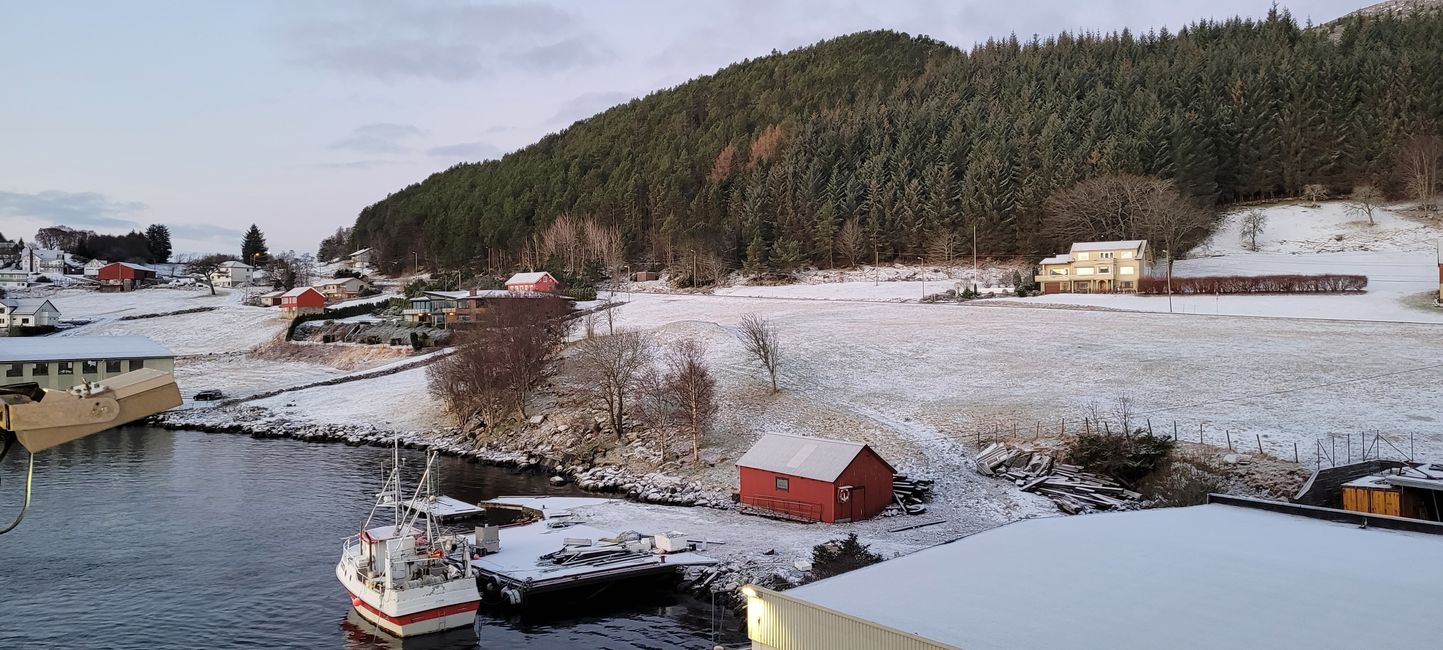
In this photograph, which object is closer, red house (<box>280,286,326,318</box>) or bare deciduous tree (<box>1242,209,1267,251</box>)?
bare deciduous tree (<box>1242,209,1267,251</box>)

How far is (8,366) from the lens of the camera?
54.2 metres

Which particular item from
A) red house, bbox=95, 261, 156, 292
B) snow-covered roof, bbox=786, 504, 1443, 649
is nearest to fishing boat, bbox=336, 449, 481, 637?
snow-covered roof, bbox=786, 504, 1443, 649

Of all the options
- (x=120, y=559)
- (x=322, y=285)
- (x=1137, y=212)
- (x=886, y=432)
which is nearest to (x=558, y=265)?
(x=322, y=285)

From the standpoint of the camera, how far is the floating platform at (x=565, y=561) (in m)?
26.6

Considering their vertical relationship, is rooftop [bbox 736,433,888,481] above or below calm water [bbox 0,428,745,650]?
above

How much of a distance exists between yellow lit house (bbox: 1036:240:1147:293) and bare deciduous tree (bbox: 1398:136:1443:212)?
32.6 metres

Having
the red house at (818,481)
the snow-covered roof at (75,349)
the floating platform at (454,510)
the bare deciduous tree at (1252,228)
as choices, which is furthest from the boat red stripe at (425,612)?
the bare deciduous tree at (1252,228)

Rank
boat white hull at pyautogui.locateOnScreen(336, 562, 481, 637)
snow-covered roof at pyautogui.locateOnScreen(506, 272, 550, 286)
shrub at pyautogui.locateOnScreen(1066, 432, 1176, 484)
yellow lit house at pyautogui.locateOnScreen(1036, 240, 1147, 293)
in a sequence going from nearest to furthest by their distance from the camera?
boat white hull at pyautogui.locateOnScreen(336, 562, 481, 637), shrub at pyautogui.locateOnScreen(1066, 432, 1176, 484), yellow lit house at pyautogui.locateOnScreen(1036, 240, 1147, 293), snow-covered roof at pyautogui.locateOnScreen(506, 272, 550, 286)

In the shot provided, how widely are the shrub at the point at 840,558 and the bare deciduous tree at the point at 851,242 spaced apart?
79178mm

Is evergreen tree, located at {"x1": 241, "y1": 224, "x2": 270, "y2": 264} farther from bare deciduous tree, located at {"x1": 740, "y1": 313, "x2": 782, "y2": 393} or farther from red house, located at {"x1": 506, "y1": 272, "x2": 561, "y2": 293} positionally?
bare deciduous tree, located at {"x1": 740, "y1": 313, "x2": 782, "y2": 393}

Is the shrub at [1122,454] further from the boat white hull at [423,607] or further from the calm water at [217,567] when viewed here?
the boat white hull at [423,607]

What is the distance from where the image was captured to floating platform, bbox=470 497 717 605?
26641 mm

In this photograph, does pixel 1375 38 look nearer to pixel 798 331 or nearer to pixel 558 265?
pixel 798 331

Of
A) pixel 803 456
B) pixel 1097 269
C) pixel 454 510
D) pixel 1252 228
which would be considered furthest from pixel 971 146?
pixel 454 510
